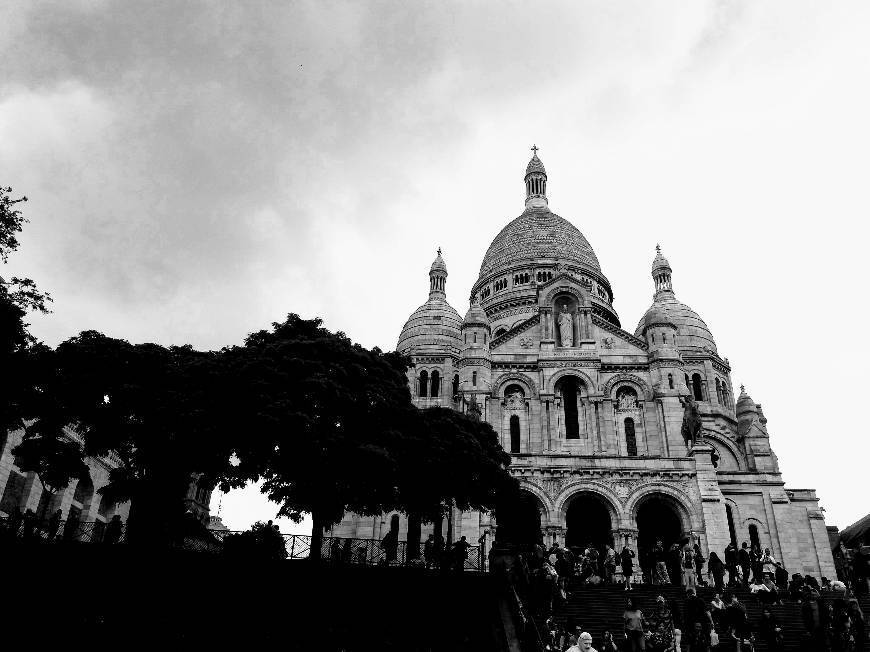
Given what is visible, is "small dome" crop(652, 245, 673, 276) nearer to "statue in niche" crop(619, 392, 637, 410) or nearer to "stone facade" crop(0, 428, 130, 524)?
"statue in niche" crop(619, 392, 637, 410)

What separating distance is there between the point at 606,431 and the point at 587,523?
5.51 meters

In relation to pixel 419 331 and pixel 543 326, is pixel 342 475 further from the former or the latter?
pixel 419 331

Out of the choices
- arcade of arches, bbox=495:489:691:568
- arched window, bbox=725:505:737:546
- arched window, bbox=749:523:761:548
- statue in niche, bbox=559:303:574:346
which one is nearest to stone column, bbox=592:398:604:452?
arcade of arches, bbox=495:489:691:568

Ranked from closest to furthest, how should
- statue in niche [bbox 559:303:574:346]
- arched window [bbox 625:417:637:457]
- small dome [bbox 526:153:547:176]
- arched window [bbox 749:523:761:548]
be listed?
arched window [bbox 625:417:637:457], arched window [bbox 749:523:761:548], statue in niche [bbox 559:303:574:346], small dome [bbox 526:153:547:176]

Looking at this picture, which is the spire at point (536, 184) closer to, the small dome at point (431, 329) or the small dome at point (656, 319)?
the small dome at point (431, 329)

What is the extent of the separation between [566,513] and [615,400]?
830cm

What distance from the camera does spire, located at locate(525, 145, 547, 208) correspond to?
260 ft

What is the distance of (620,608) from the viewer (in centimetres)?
2316

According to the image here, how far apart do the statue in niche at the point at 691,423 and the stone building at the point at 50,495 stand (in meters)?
27.6

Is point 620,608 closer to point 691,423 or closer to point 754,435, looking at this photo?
point 691,423

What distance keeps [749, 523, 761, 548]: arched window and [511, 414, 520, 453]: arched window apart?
1458 centimetres

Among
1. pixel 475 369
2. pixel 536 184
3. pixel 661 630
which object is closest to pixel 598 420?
pixel 475 369

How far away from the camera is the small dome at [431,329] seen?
51344mm

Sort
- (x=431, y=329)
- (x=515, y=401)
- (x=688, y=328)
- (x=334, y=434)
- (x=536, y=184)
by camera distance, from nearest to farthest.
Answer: (x=334, y=434), (x=515, y=401), (x=431, y=329), (x=688, y=328), (x=536, y=184)
